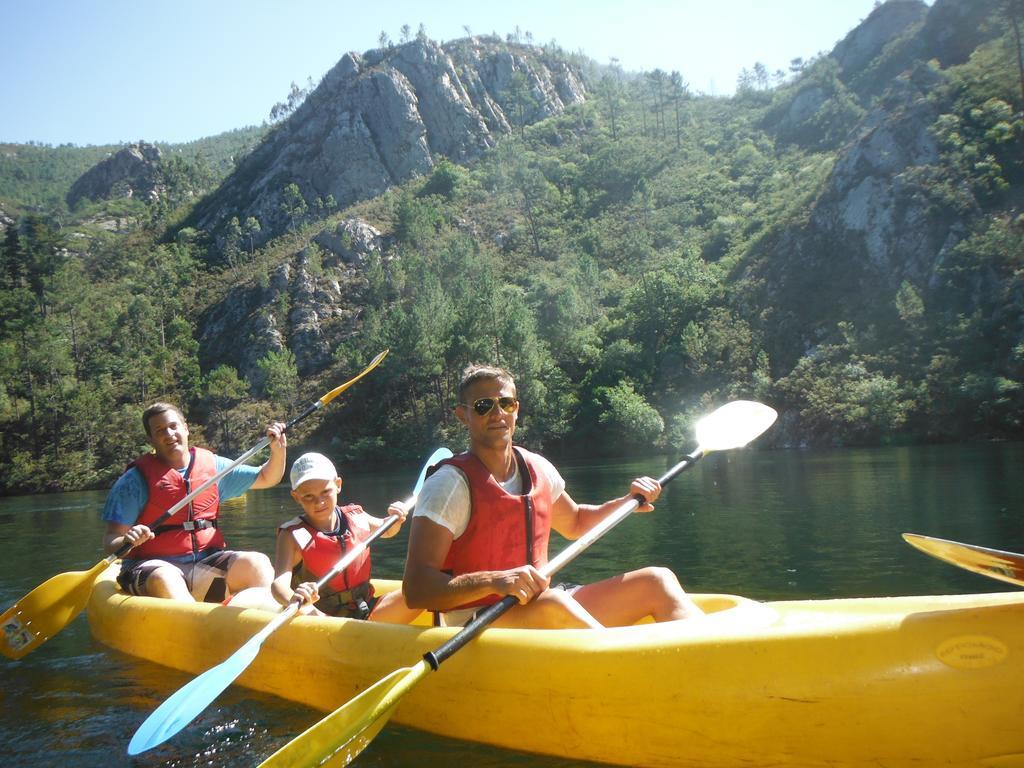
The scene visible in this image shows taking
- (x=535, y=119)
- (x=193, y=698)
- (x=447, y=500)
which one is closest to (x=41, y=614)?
(x=193, y=698)

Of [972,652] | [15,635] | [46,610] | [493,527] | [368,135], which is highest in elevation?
[368,135]

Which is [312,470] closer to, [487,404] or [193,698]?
[193,698]

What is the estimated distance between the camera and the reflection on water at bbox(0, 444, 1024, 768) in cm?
352

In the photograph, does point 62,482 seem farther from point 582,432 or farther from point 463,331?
point 582,432

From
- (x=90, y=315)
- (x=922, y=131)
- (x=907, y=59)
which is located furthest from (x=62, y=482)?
(x=907, y=59)

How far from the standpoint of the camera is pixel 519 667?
294cm

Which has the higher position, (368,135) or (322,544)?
(368,135)

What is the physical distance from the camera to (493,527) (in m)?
2.98

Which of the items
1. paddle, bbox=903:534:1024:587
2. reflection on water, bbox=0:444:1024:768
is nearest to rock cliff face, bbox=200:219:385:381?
reflection on water, bbox=0:444:1024:768

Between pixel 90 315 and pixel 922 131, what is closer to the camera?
Answer: pixel 922 131

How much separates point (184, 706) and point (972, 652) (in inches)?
106

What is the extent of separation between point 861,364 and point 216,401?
3134 centimetres

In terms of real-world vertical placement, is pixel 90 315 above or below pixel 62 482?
above

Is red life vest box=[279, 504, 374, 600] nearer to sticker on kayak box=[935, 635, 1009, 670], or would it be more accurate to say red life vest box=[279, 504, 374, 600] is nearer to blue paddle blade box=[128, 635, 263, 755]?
blue paddle blade box=[128, 635, 263, 755]
